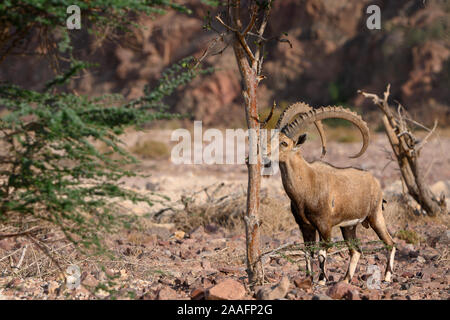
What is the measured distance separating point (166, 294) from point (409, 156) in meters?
5.09

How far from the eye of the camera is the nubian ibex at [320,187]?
5.74 metres

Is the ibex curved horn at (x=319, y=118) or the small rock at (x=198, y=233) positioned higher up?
the ibex curved horn at (x=319, y=118)

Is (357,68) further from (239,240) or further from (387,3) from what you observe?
(239,240)

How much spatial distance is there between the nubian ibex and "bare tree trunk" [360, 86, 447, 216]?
8.73ft

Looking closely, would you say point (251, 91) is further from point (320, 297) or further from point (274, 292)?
point (320, 297)

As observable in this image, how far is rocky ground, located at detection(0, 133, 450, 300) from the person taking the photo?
17.2 feet

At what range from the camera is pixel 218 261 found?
7.04m

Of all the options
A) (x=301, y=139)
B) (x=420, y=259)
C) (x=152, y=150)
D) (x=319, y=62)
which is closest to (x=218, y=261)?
(x=301, y=139)

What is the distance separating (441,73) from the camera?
22594mm

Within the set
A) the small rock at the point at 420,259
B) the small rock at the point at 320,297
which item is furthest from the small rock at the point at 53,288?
the small rock at the point at 420,259

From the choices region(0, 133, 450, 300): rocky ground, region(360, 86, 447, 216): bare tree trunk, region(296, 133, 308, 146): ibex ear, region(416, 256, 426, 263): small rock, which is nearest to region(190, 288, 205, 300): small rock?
region(0, 133, 450, 300): rocky ground

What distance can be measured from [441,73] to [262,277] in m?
19.6

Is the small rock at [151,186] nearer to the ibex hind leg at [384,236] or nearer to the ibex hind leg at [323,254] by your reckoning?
the ibex hind leg at [384,236]
